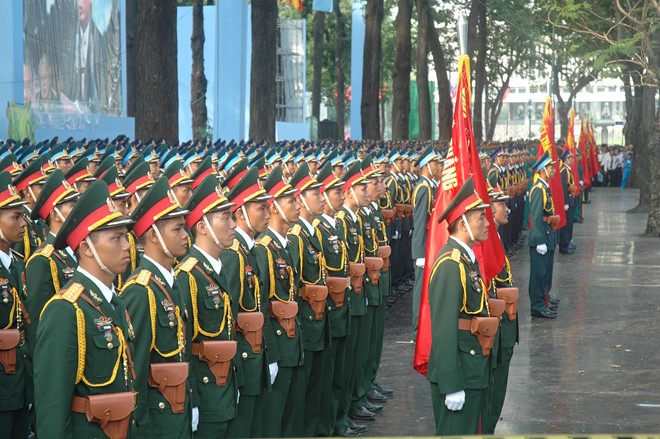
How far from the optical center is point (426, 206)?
14500 millimetres

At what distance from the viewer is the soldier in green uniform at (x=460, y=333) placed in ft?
22.3

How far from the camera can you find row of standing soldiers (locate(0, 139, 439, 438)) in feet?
15.8

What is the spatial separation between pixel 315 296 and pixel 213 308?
215 centimetres

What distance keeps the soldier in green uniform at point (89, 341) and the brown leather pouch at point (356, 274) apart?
14.3ft

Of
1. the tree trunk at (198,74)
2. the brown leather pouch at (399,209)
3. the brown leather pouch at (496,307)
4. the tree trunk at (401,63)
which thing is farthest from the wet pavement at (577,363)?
the tree trunk at (401,63)

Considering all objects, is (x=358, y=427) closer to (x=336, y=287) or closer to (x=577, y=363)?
(x=336, y=287)

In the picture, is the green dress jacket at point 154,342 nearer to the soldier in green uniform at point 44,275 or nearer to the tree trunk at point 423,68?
the soldier in green uniform at point 44,275

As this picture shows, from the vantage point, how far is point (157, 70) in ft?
57.2

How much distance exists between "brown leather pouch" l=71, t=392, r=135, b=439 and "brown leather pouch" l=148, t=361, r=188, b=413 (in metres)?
0.52

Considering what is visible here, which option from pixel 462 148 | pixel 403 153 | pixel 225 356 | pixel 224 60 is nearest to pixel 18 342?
pixel 225 356

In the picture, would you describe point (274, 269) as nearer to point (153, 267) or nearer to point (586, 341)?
point (153, 267)

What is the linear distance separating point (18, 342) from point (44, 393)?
1.82m

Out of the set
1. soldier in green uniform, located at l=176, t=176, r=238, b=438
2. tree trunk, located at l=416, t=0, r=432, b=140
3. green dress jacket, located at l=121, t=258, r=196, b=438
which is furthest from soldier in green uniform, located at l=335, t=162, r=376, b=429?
tree trunk, located at l=416, t=0, r=432, b=140

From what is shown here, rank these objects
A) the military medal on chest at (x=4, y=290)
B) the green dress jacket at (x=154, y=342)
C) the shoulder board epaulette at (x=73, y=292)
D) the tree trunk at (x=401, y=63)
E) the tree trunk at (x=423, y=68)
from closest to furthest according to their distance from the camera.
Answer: the shoulder board epaulette at (x=73, y=292)
the green dress jacket at (x=154, y=342)
the military medal on chest at (x=4, y=290)
the tree trunk at (x=401, y=63)
the tree trunk at (x=423, y=68)
